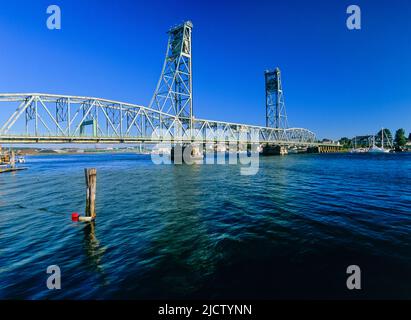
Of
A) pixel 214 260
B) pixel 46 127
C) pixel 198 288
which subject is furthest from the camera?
pixel 46 127

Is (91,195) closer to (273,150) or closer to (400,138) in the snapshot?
(273,150)

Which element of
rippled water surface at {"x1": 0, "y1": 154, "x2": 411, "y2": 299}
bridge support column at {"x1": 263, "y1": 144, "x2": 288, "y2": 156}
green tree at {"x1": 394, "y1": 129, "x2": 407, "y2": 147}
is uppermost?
green tree at {"x1": 394, "y1": 129, "x2": 407, "y2": 147}

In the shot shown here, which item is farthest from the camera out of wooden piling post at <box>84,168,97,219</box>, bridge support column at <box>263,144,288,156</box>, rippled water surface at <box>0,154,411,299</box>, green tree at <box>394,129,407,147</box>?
green tree at <box>394,129,407,147</box>

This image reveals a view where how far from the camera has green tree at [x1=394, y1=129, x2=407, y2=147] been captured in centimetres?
17962

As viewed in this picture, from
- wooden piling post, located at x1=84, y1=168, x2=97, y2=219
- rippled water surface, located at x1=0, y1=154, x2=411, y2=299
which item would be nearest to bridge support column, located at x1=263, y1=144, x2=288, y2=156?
rippled water surface, located at x1=0, y1=154, x2=411, y2=299

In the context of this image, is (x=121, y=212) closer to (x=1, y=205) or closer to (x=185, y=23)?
(x=1, y=205)

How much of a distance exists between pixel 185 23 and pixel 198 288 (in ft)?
309

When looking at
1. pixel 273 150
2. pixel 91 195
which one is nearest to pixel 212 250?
pixel 91 195

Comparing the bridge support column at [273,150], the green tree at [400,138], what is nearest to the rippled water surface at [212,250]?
the bridge support column at [273,150]

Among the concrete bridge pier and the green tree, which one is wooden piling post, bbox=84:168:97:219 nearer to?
the concrete bridge pier

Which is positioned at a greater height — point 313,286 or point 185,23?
point 185,23

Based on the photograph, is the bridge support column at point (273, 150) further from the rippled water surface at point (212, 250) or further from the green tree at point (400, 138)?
the rippled water surface at point (212, 250)

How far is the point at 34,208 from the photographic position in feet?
59.8
